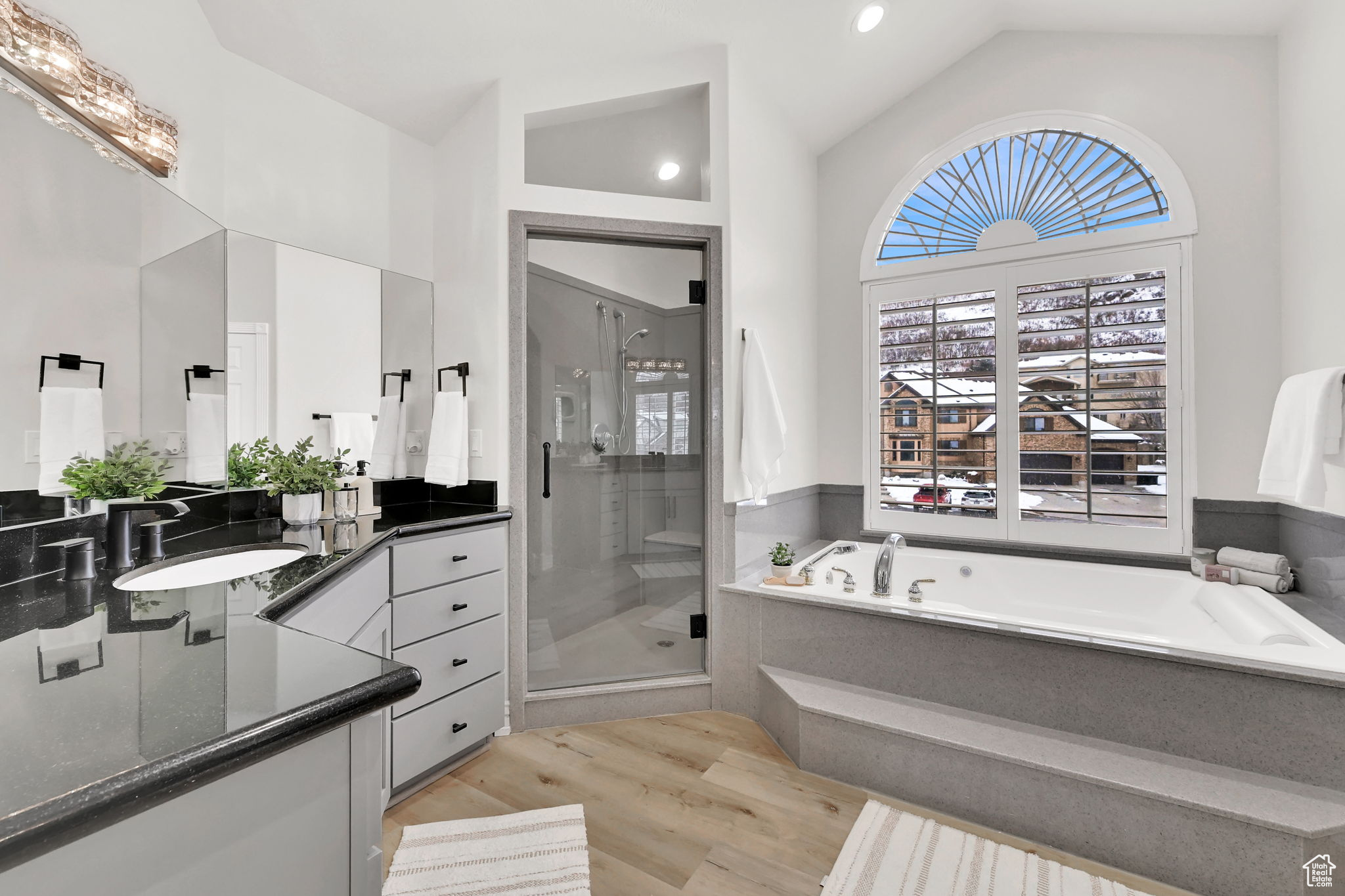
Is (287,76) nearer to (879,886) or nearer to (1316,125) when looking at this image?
(879,886)

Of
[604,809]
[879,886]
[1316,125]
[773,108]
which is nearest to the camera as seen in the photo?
[879,886]

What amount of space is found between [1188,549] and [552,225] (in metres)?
3.09

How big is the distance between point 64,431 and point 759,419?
2115 millimetres

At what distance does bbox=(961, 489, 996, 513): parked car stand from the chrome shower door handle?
2073mm

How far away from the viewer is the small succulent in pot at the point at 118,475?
1.33 m

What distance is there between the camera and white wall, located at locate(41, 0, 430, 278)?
5.58 feet

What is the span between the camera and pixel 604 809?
1878 mm

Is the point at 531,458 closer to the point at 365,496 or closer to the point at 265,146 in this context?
the point at 365,496

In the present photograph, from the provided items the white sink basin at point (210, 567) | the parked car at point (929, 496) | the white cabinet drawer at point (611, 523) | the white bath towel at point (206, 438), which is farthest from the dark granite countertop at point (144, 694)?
the parked car at point (929, 496)

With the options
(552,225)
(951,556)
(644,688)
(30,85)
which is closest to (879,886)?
(644,688)

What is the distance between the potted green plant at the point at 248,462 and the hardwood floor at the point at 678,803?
124 cm

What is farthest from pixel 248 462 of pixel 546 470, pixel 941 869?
pixel 941 869

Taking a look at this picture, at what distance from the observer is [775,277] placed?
2.89m

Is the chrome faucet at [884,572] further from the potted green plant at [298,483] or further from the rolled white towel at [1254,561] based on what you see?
the potted green plant at [298,483]
